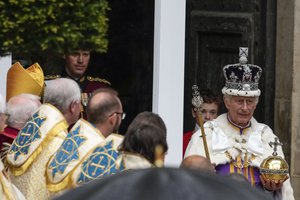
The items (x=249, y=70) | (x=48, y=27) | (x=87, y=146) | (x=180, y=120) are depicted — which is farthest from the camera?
(x=180, y=120)

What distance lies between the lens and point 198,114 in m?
8.59

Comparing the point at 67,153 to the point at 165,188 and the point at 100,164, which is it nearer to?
the point at 100,164

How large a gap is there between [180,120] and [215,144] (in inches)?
41.0

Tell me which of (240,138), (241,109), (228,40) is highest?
(228,40)

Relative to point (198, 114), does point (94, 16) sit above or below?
above

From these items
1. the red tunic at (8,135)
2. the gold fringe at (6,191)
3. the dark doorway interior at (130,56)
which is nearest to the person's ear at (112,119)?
the gold fringe at (6,191)

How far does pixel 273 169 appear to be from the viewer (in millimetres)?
7957

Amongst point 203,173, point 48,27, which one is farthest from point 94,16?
point 203,173

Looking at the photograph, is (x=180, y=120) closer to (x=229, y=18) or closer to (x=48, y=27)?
(x=229, y=18)

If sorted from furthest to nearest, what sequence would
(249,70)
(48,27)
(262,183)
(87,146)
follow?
(249,70)
(262,183)
(87,146)
(48,27)

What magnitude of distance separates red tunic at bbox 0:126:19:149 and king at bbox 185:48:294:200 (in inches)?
56.9

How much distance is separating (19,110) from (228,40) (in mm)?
3635

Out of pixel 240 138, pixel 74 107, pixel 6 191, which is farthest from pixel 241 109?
pixel 6 191

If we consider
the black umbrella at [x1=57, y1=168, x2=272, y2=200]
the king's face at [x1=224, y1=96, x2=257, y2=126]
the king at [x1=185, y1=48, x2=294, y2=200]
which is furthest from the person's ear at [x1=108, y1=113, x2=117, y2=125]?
the black umbrella at [x1=57, y1=168, x2=272, y2=200]
